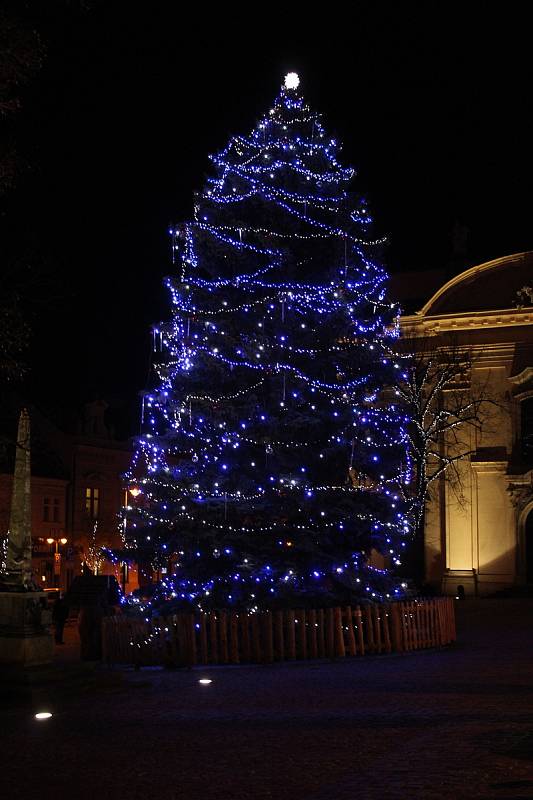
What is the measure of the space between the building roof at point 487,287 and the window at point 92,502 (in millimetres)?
19570

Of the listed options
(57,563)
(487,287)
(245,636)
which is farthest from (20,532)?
(57,563)

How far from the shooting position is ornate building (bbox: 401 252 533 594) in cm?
4247

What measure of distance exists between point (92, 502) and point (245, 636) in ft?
115

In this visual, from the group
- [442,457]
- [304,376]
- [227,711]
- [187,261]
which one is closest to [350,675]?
[227,711]

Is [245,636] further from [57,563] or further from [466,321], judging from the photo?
[57,563]

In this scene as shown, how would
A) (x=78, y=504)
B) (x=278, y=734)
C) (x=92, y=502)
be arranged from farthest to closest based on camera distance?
(x=92, y=502)
(x=78, y=504)
(x=278, y=734)

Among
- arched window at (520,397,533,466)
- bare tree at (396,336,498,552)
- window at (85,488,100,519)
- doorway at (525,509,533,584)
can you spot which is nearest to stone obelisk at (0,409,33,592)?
bare tree at (396,336,498,552)

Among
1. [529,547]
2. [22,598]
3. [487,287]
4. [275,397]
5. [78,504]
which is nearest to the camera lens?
[22,598]

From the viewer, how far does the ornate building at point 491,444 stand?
42469 millimetres

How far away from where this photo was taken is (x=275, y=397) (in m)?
21.0

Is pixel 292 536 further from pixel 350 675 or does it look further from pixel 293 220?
pixel 293 220

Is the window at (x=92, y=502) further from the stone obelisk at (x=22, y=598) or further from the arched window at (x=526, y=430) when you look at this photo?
the stone obelisk at (x=22, y=598)

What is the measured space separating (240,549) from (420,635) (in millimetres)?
4064

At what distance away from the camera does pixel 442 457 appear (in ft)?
139
